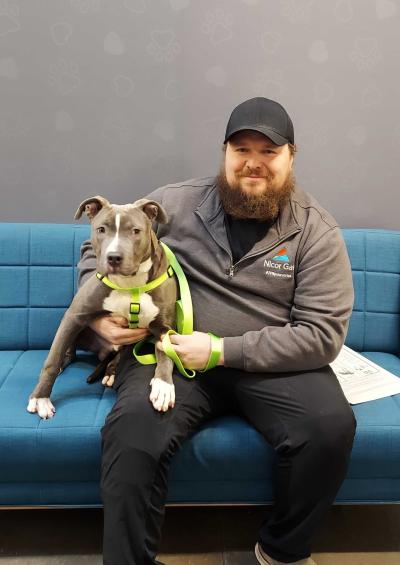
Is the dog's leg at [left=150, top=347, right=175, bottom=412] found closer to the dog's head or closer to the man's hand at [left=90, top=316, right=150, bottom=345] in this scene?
the man's hand at [left=90, top=316, right=150, bottom=345]

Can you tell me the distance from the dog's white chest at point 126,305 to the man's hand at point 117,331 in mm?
48

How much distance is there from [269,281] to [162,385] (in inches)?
20.8

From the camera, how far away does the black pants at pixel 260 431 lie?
1243 mm

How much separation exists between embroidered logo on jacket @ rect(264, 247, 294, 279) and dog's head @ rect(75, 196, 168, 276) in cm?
43

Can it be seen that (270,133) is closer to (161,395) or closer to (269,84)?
(269,84)

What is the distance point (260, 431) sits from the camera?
146 cm

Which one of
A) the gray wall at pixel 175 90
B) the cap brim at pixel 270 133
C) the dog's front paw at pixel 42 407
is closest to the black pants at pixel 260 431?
the dog's front paw at pixel 42 407

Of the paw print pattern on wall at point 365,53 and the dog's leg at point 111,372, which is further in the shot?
the paw print pattern on wall at point 365,53

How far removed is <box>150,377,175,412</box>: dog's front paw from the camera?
1.39 meters

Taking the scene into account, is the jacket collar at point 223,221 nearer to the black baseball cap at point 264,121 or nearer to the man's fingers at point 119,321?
the black baseball cap at point 264,121

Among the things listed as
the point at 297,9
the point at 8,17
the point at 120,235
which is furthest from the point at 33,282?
the point at 297,9

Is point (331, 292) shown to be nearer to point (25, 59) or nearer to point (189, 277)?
point (189, 277)

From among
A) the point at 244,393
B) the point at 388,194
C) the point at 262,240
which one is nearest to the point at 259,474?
the point at 244,393

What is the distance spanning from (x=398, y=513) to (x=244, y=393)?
0.92 m
